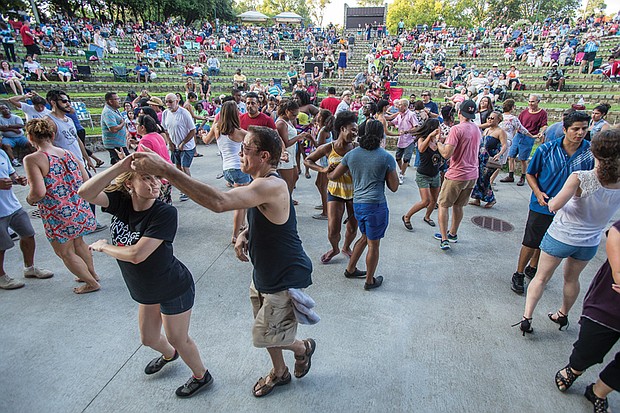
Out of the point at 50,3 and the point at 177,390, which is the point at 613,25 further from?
the point at 50,3

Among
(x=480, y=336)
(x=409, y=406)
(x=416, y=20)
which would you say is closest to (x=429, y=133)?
(x=480, y=336)

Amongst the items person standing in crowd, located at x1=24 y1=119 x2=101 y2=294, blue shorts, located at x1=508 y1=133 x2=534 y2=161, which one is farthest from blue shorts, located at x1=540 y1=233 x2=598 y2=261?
blue shorts, located at x1=508 y1=133 x2=534 y2=161

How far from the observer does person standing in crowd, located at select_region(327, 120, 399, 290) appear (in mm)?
Answer: 3465

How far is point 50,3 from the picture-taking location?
34.8m

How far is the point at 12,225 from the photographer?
12.0 ft

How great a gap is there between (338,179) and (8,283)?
12.4 feet

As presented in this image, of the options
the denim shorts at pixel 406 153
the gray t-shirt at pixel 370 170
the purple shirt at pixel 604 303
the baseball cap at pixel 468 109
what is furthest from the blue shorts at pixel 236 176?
the purple shirt at pixel 604 303

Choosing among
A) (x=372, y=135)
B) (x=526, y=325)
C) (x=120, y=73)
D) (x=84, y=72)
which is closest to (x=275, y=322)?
(x=372, y=135)

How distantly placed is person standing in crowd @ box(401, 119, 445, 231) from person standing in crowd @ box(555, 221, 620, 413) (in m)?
2.77

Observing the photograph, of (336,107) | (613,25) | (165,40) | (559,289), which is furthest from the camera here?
(165,40)

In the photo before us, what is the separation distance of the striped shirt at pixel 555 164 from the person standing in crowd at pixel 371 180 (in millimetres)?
1362

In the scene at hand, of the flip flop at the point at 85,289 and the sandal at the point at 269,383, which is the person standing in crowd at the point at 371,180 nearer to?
the sandal at the point at 269,383

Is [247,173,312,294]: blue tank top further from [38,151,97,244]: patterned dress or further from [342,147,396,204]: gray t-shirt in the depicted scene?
[38,151,97,244]: patterned dress

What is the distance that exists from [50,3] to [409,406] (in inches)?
1872
